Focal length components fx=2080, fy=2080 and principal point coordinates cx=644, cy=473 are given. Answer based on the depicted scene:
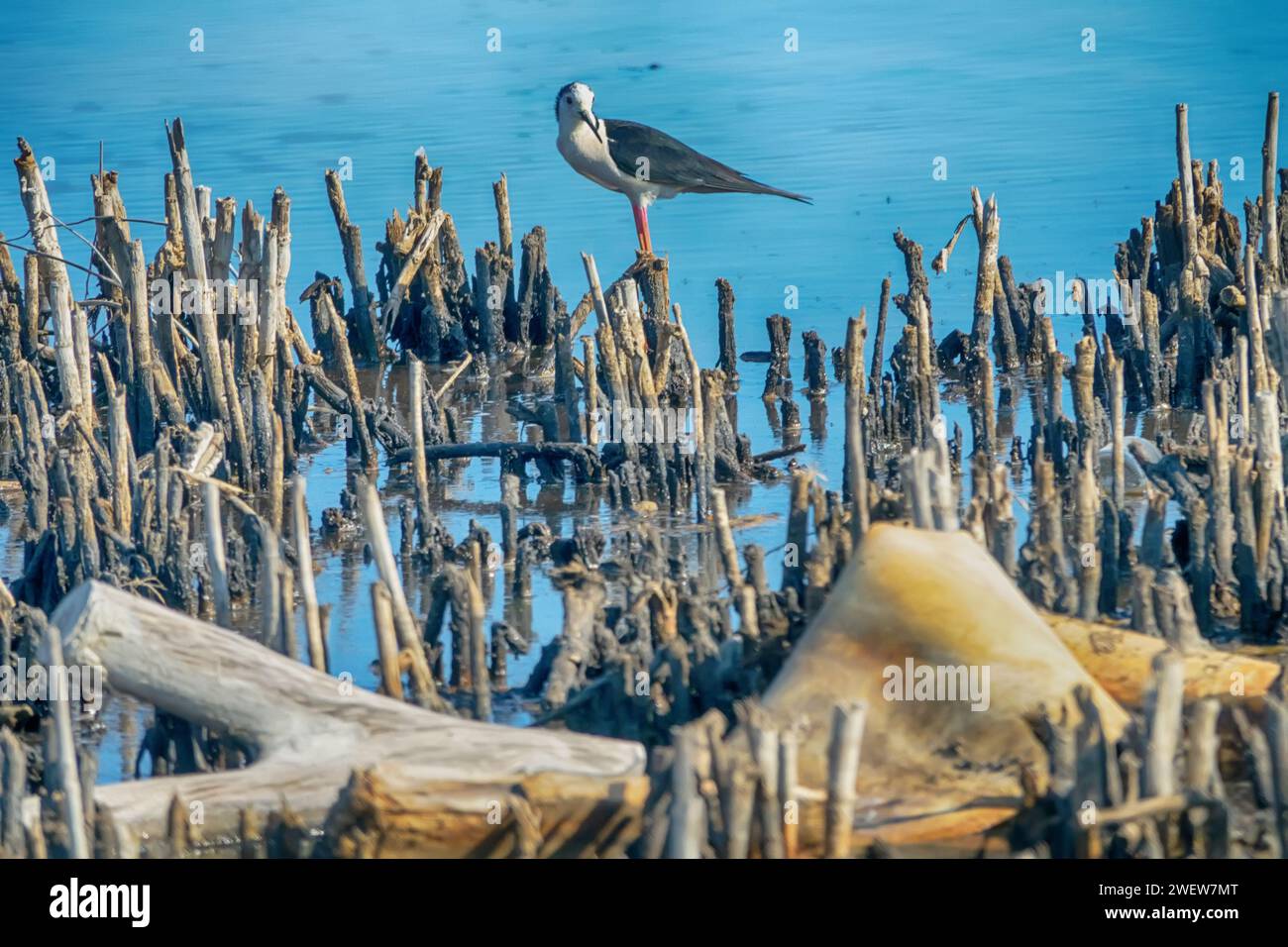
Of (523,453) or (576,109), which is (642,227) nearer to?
(576,109)

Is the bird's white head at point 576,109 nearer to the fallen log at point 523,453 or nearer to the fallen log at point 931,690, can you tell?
the fallen log at point 523,453

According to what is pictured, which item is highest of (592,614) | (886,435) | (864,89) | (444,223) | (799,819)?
(864,89)

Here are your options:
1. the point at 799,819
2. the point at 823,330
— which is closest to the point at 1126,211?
the point at 823,330

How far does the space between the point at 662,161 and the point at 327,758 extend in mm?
7547

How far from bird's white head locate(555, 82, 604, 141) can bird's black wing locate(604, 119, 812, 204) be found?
10cm

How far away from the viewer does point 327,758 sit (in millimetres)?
5844

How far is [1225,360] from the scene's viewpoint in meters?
9.22

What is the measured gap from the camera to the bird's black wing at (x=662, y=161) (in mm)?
12781


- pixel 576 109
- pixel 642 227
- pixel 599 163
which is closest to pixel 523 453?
pixel 642 227

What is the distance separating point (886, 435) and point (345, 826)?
5248 mm

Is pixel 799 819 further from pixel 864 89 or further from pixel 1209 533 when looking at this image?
pixel 864 89

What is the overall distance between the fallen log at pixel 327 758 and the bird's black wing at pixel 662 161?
6945mm

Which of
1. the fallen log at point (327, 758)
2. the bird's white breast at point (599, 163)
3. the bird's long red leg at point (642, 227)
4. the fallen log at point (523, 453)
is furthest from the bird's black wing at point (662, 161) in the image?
the fallen log at point (327, 758)

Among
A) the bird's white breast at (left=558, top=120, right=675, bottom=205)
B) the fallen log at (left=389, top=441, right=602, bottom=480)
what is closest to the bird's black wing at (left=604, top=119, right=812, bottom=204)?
the bird's white breast at (left=558, top=120, right=675, bottom=205)
